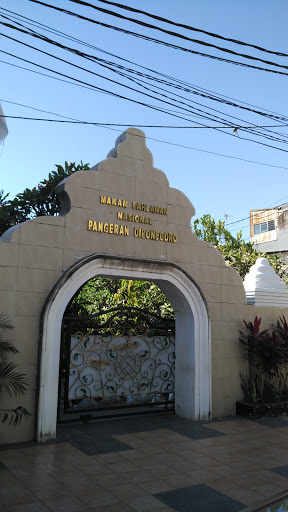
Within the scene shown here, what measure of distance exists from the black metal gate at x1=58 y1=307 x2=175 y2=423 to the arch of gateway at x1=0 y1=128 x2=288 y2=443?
14.4 inches

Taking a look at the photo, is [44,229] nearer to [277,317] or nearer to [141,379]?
[141,379]

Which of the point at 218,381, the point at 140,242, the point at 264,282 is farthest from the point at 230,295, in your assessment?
the point at 140,242

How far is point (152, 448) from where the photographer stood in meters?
6.88

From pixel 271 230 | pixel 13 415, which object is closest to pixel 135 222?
pixel 13 415

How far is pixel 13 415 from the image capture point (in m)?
6.77

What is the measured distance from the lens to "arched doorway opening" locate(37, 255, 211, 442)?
735cm

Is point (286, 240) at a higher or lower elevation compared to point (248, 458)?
higher

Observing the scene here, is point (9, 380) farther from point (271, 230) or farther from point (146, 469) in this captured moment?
point (271, 230)

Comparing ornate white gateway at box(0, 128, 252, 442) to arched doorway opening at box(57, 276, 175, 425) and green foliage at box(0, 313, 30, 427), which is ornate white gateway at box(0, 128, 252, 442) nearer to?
green foliage at box(0, 313, 30, 427)

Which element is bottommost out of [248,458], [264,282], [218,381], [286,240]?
[248,458]

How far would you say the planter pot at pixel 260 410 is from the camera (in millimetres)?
9095

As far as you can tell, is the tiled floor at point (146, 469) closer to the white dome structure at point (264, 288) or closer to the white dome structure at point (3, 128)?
the white dome structure at point (264, 288)

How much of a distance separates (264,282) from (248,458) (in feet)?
15.5

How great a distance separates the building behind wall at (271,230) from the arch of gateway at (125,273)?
24.4 meters
